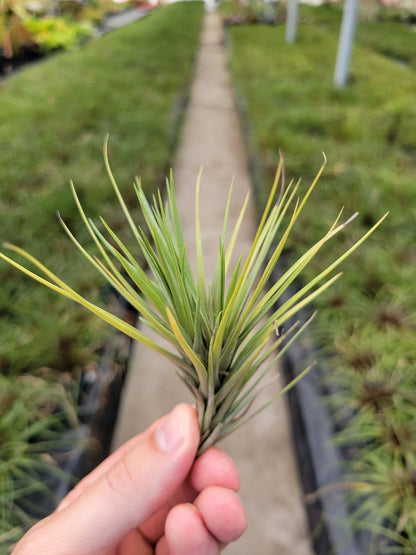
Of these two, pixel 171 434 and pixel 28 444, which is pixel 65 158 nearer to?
pixel 28 444

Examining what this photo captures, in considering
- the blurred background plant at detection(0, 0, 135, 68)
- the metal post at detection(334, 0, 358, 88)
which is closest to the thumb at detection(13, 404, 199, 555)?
the metal post at detection(334, 0, 358, 88)

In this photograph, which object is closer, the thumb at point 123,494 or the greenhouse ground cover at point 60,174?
the thumb at point 123,494

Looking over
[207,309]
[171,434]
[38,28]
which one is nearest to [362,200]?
[207,309]

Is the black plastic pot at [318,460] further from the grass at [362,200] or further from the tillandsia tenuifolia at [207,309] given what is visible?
the tillandsia tenuifolia at [207,309]

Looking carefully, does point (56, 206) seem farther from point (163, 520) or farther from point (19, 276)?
point (163, 520)

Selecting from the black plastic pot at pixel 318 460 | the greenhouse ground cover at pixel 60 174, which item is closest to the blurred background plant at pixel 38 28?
the greenhouse ground cover at pixel 60 174

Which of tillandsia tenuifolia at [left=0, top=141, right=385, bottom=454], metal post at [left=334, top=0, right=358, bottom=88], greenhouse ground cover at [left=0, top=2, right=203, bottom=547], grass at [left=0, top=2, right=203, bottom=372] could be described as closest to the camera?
tillandsia tenuifolia at [left=0, top=141, right=385, bottom=454]

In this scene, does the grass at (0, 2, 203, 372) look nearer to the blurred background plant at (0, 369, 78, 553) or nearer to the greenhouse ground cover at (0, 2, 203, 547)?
the greenhouse ground cover at (0, 2, 203, 547)
